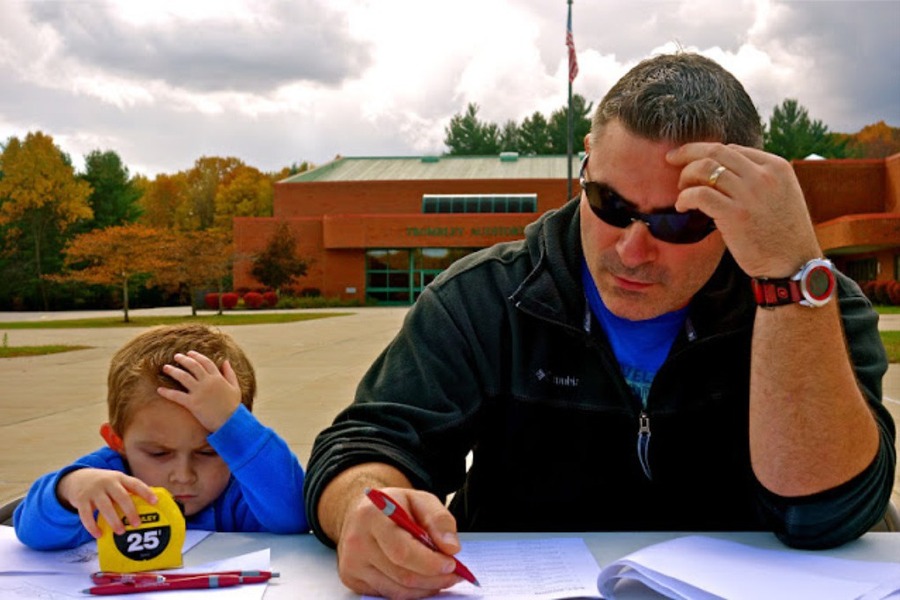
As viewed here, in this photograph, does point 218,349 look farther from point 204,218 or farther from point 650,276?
point 204,218

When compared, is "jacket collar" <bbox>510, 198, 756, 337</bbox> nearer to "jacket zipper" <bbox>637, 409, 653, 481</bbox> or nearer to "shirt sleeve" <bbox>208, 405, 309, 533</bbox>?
"jacket zipper" <bbox>637, 409, 653, 481</bbox>

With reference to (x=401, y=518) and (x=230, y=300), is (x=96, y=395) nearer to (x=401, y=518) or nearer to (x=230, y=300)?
(x=401, y=518)

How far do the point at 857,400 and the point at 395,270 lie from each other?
50252 mm

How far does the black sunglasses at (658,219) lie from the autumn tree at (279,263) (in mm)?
47574

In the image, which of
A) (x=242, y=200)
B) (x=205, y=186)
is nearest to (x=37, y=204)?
(x=242, y=200)

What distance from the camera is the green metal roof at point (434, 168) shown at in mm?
54844

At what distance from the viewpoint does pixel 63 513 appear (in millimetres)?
1773

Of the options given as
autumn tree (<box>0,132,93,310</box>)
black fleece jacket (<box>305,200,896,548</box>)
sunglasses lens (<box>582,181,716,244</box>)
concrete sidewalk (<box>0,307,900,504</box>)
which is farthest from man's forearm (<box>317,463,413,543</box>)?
autumn tree (<box>0,132,93,310</box>)

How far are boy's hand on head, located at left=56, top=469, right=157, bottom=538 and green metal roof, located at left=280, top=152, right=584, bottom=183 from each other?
52.2 metres

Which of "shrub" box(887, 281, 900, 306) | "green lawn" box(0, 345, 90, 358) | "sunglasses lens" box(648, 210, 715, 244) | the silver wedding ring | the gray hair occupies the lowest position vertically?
"green lawn" box(0, 345, 90, 358)

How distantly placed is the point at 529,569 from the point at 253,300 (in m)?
44.5

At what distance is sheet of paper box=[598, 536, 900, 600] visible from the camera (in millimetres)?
1457

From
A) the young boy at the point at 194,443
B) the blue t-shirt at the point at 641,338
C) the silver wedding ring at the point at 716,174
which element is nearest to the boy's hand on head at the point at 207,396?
the young boy at the point at 194,443

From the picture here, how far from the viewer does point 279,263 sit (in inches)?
1918
